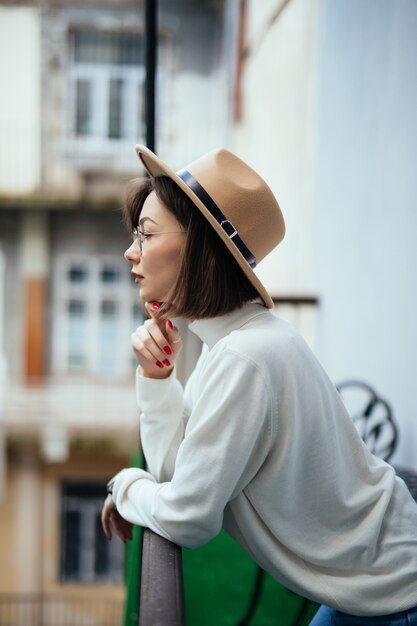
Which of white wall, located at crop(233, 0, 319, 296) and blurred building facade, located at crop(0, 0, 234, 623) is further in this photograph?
blurred building facade, located at crop(0, 0, 234, 623)

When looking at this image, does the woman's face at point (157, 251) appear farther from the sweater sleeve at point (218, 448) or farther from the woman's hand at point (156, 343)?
the sweater sleeve at point (218, 448)

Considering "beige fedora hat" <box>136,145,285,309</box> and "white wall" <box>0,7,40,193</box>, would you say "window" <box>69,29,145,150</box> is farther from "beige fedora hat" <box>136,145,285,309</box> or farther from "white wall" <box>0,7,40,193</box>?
"beige fedora hat" <box>136,145,285,309</box>

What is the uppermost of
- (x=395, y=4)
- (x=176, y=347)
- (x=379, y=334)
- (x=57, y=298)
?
(x=395, y=4)

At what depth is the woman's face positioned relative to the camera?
100 centimetres

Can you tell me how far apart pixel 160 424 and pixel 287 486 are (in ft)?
0.85

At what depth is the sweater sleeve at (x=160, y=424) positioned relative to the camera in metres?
1.10

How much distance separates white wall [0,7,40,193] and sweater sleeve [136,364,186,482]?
6.78 m

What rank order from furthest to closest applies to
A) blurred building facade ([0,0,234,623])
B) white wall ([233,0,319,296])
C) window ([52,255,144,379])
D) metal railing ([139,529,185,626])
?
1. window ([52,255,144,379])
2. blurred building facade ([0,0,234,623])
3. white wall ([233,0,319,296])
4. metal railing ([139,529,185,626])

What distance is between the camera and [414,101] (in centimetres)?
209

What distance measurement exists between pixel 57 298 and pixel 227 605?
6.21m

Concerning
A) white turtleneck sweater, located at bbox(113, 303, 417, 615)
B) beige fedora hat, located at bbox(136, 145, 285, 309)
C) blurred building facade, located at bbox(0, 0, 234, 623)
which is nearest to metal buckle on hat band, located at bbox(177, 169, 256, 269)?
beige fedora hat, located at bbox(136, 145, 285, 309)

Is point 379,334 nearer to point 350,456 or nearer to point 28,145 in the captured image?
point 350,456

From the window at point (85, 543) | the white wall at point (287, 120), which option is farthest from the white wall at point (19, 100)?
the window at point (85, 543)

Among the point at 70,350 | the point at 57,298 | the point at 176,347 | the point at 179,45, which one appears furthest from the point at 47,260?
the point at 176,347
